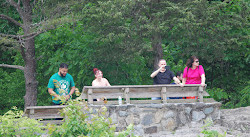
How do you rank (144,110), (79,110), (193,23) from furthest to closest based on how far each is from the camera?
(193,23) → (144,110) → (79,110)

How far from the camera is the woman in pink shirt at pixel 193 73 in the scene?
9.99 meters

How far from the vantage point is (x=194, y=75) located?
33.6ft

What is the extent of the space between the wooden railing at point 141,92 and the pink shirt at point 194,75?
10.2 inches

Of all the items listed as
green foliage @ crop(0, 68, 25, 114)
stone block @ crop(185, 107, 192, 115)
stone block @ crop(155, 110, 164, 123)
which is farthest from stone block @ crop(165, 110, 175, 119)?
green foliage @ crop(0, 68, 25, 114)

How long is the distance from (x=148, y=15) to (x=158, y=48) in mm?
1178

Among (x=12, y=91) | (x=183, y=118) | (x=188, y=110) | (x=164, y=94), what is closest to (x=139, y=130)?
(x=164, y=94)

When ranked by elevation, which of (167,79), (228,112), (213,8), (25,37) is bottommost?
(228,112)

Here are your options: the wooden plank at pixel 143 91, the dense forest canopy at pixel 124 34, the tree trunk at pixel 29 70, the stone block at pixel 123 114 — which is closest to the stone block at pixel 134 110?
the stone block at pixel 123 114

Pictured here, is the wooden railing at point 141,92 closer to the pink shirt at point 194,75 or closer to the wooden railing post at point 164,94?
the wooden railing post at point 164,94

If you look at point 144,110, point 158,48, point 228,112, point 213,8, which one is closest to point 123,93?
point 144,110

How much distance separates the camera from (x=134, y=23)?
43.9ft

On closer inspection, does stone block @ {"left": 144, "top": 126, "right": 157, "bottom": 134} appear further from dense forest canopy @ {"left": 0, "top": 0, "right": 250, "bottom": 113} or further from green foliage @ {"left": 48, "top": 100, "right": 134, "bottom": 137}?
green foliage @ {"left": 48, "top": 100, "right": 134, "bottom": 137}

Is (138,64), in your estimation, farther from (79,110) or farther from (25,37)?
(79,110)

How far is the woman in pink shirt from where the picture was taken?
999 cm
